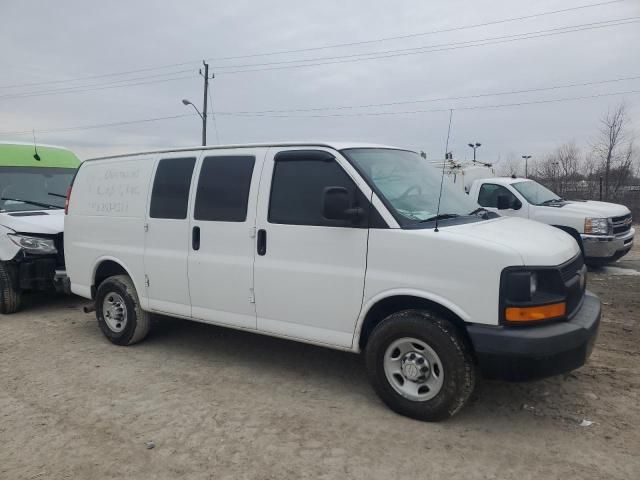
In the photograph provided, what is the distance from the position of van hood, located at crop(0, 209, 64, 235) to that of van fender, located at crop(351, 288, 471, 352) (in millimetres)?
5004

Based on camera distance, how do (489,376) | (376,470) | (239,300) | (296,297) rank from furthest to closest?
(239,300) → (296,297) → (489,376) → (376,470)

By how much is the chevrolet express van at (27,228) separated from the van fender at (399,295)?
4.45 metres

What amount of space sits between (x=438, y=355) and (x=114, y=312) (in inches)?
150

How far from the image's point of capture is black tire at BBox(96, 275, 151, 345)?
547cm

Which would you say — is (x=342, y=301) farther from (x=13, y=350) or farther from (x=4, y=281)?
(x=4, y=281)

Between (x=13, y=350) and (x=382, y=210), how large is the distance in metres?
4.52

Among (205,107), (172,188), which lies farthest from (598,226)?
(205,107)

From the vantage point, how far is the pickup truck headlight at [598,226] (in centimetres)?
903

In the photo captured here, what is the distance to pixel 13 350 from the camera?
5.62 metres

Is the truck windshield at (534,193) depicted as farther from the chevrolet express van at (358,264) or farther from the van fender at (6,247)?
the van fender at (6,247)

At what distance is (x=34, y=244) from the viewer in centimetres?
689

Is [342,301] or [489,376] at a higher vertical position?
[342,301]

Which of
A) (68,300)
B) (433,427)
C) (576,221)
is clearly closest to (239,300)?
(433,427)

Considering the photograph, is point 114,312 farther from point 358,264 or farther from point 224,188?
point 358,264
